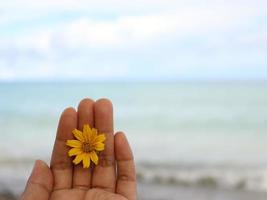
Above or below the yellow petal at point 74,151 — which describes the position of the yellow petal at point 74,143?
above

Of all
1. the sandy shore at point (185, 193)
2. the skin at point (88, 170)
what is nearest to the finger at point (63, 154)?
the skin at point (88, 170)

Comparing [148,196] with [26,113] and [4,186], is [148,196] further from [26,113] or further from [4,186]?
[26,113]

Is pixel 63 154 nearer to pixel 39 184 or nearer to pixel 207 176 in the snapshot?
pixel 39 184

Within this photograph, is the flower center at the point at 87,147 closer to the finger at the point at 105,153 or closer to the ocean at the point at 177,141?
the finger at the point at 105,153

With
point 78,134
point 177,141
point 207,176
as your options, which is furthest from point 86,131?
point 177,141

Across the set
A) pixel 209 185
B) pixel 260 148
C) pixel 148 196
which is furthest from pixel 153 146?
pixel 148 196

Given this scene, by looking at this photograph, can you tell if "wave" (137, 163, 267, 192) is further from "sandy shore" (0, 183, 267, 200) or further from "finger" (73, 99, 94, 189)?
"finger" (73, 99, 94, 189)

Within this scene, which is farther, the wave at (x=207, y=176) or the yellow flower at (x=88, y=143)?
the wave at (x=207, y=176)
